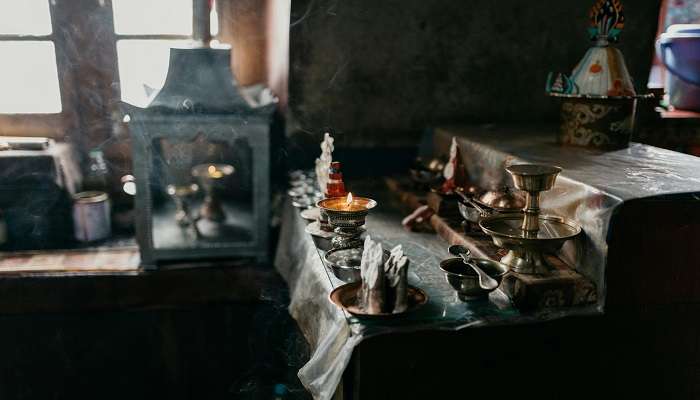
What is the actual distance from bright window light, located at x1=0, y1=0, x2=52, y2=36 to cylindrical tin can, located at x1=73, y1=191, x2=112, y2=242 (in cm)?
162

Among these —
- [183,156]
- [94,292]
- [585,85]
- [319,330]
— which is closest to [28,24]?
[183,156]

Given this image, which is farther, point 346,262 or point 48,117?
point 48,117

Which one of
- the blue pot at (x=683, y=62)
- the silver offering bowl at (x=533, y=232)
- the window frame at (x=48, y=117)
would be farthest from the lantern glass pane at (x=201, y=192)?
the blue pot at (x=683, y=62)

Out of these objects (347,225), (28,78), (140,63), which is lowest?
(347,225)

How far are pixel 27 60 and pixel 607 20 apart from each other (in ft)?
17.0

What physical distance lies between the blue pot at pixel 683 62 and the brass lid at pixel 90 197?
561 cm

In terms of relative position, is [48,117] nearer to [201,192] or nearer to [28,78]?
[28,78]

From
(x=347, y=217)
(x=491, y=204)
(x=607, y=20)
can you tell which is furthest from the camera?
(x=607, y=20)

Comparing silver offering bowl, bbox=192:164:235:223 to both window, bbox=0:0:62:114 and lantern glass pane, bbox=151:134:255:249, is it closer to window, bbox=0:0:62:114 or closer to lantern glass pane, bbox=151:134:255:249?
lantern glass pane, bbox=151:134:255:249

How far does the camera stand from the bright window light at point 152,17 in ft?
19.0

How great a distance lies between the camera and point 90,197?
561 centimetres

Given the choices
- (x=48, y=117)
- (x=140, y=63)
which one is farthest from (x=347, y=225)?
(x=48, y=117)

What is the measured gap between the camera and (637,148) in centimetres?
434

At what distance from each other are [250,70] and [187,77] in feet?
5.20
